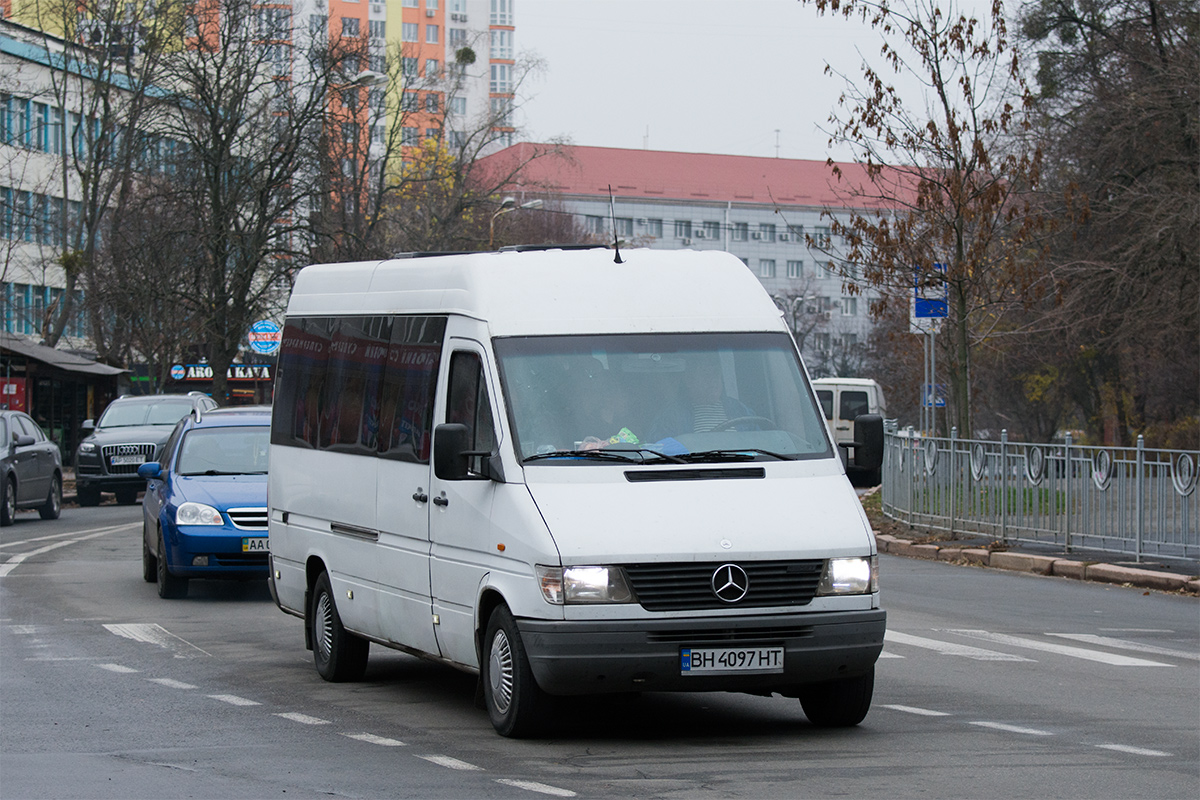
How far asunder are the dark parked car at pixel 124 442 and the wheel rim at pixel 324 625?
20.7 m

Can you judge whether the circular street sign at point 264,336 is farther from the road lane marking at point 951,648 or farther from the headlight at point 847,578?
the headlight at point 847,578

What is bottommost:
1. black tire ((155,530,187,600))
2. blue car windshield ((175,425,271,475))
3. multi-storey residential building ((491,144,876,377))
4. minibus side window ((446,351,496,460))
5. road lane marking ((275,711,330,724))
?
road lane marking ((275,711,330,724))

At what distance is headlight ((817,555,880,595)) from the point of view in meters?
8.41

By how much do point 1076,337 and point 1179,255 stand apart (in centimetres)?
541

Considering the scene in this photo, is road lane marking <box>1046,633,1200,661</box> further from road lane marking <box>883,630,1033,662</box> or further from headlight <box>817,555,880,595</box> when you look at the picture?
headlight <box>817,555,880,595</box>

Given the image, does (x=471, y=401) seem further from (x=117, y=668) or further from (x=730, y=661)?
(x=117, y=668)

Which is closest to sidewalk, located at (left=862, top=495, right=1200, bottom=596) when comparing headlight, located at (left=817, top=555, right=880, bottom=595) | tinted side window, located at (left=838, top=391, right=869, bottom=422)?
headlight, located at (left=817, top=555, right=880, bottom=595)

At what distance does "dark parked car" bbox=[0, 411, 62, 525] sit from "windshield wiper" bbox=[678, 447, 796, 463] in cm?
1993

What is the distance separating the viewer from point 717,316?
946 cm

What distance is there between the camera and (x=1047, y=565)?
19.3 m

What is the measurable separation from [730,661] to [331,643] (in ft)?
11.4

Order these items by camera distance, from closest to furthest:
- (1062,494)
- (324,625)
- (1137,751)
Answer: (1137,751)
(324,625)
(1062,494)

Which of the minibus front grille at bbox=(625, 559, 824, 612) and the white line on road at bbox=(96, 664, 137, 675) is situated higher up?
the minibus front grille at bbox=(625, 559, 824, 612)

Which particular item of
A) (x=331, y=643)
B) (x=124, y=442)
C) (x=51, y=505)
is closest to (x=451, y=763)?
(x=331, y=643)
